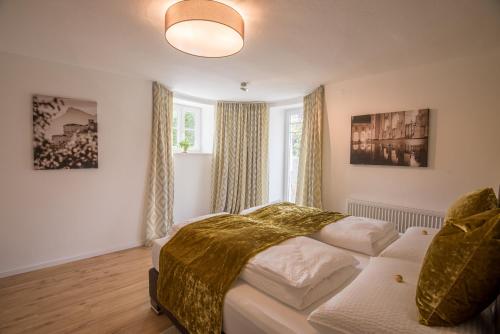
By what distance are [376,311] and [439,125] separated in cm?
251

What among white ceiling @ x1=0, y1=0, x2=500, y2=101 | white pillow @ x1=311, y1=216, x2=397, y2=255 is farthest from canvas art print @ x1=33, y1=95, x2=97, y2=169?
white pillow @ x1=311, y1=216, x2=397, y2=255

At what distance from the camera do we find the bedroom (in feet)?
5.41

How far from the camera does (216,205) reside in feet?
14.8

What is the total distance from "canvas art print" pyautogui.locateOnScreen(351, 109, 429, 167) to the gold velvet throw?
139cm

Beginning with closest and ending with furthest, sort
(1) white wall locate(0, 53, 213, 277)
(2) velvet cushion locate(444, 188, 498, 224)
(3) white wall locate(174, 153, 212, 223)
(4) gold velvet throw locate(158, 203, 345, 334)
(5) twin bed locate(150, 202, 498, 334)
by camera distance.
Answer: (5) twin bed locate(150, 202, 498, 334)
(2) velvet cushion locate(444, 188, 498, 224)
(4) gold velvet throw locate(158, 203, 345, 334)
(1) white wall locate(0, 53, 213, 277)
(3) white wall locate(174, 153, 212, 223)

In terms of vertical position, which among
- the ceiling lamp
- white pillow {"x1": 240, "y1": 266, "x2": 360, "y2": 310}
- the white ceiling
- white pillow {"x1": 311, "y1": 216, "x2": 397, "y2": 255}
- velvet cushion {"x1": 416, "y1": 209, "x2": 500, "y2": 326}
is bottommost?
white pillow {"x1": 240, "y1": 266, "x2": 360, "y2": 310}

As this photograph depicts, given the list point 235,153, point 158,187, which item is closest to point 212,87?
point 235,153

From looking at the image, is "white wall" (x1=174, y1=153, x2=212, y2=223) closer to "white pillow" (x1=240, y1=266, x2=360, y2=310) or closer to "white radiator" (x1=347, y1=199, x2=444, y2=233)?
"white radiator" (x1=347, y1=199, x2=444, y2=233)

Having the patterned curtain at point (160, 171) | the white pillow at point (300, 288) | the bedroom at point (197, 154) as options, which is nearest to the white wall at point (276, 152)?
the bedroom at point (197, 154)

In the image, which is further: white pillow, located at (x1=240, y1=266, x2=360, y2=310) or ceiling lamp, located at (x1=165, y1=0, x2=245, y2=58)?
ceiling lamp, located at (x1=165, y1=0, x2=245, y2=58)

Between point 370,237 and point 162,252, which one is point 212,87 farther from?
point 370,237

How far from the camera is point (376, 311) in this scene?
37.7 inches

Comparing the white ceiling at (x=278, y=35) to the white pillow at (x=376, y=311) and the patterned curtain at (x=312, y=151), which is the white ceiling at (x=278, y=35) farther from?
the white pillow at (x=376, y=311)

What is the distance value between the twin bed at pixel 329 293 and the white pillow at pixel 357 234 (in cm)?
1
